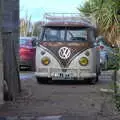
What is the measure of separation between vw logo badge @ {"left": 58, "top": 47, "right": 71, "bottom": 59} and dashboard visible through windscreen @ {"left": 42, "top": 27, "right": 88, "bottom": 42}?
51 centimetres

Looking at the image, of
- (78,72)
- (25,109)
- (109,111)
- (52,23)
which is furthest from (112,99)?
(52,23)

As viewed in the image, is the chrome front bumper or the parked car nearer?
the chrome front bumper

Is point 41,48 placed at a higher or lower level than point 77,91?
higher

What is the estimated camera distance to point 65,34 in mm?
17328

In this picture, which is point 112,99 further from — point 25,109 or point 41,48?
point 41,48

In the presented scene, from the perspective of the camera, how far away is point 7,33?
43.1 feet

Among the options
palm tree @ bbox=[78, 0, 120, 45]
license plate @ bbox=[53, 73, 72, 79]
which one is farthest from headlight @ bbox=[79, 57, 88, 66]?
palm tree @ bbox=[78, 0, 120, 45]

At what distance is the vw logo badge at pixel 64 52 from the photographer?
16.7 meters

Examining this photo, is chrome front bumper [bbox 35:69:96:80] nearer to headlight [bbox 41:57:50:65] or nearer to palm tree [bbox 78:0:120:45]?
headlight [bbox 41:57:50:65]

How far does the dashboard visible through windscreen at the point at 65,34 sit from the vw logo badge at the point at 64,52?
0.51m

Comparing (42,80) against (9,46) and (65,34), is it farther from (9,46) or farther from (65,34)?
(9,46)

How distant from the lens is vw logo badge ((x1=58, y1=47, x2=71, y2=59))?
54.8ft

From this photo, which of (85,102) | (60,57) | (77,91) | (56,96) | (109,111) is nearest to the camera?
(109,111)

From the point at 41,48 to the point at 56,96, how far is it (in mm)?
3381
